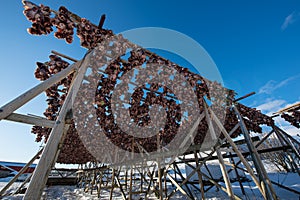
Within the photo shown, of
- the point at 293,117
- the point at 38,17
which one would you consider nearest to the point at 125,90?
the point at 38,17

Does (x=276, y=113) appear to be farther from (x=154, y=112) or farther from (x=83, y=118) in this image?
(x=83, y=118)

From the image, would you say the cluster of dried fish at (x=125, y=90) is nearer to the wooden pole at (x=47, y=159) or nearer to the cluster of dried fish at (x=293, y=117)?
the cluster of dried fish at (x=293, y=117)

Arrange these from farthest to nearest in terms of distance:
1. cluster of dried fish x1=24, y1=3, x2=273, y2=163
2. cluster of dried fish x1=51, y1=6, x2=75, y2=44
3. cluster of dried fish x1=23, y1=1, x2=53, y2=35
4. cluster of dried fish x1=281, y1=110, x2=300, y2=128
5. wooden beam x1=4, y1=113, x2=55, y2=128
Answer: cluster of dried fish x1=281, y1=110, x2=300, y2=128
cluster of dried fish x1=24, y1=3, x2=273, y2=163
cluster of dried fish x1=51, y1=6, x2=75, y2=44
cluster of dried fish x1=23, y1=1, x2=53, y2=35
wooden beam x1=4, y1=113, x2=55, y2=128

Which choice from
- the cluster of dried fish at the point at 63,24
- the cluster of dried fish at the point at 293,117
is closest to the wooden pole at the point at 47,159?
the cluster of dried fish at the point at 63,24

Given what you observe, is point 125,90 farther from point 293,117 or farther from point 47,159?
point 293,117

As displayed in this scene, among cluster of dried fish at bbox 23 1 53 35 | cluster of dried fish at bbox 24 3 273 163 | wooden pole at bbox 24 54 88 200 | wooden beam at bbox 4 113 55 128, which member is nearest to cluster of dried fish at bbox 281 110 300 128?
cluster of dried fish at bbox 24 3 273 163

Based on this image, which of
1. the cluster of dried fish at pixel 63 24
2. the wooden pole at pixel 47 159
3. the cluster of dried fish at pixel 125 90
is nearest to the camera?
the wooden pole at pixel 47 159

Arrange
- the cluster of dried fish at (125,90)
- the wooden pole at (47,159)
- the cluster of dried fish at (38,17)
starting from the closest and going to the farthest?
the wooden pole at (47,159)
the cluster of dried fish at (38,17)
the cluster of dried fish at (125,90)

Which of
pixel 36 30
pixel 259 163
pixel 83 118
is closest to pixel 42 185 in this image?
pixel 36 30

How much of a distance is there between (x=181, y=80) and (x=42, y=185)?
3563 millimetres

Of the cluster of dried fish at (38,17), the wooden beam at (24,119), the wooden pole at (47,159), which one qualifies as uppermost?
the cluster of dried fish at (38,17)

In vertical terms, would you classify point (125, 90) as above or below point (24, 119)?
above

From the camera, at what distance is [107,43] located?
9.53 feet

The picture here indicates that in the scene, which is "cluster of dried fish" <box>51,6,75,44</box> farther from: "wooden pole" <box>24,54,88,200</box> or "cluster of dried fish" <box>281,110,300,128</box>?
"cluster of dried fish" <box>281,110,300,128</box>
